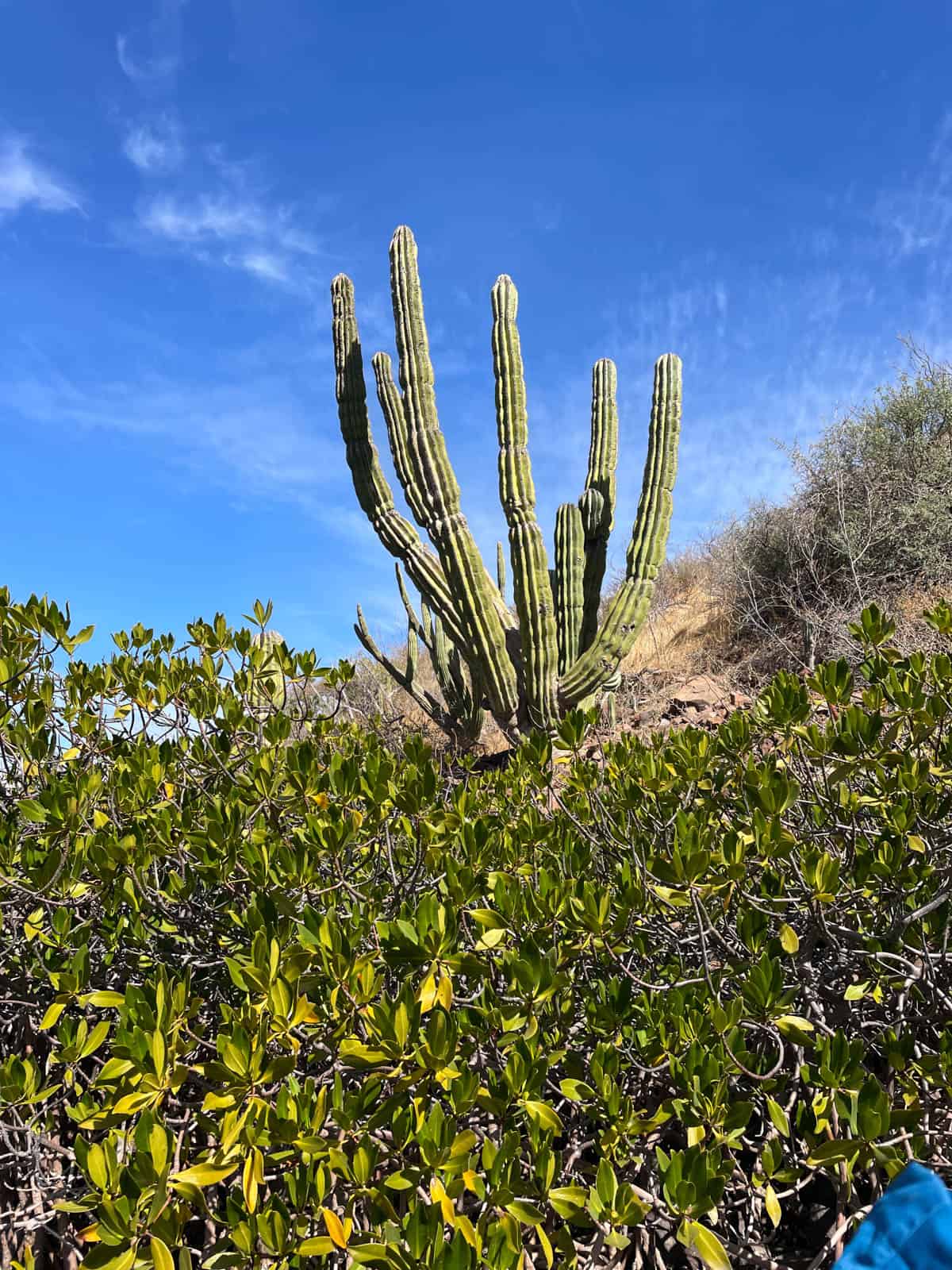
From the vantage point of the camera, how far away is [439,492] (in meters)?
7.73

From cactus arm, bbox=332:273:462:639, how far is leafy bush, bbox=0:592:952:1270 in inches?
217

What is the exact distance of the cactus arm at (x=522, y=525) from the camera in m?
7.56

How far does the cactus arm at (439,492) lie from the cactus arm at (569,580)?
0.57m

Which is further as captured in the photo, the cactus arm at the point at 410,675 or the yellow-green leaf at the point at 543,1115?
the cactus arm at the point at 410,675

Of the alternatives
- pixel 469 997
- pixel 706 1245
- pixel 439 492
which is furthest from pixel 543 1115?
pixel 439 492

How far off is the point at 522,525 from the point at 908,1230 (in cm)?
680

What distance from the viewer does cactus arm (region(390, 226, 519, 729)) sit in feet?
25.3

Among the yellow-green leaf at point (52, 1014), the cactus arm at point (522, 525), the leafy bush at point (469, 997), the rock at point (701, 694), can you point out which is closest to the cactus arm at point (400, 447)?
the cactus arm at point (522, 525)

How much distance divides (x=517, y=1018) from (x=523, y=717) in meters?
6.67

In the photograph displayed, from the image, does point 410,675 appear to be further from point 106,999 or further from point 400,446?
point 106,999

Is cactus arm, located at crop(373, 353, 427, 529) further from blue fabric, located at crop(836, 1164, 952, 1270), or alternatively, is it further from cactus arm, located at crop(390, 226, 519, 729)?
blue fabric, located at crop(836, 1164, 952, 1270)

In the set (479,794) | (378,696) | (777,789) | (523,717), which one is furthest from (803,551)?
(777,789)

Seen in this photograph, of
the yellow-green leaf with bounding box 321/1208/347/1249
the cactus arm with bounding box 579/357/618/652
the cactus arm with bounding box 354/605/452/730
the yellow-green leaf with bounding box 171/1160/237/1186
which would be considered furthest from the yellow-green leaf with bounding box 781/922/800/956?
the cactus arm with bounding box 354/605/452/730

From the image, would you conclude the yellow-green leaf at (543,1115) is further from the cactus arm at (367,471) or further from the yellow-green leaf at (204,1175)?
the cactus arm at (367,471)
